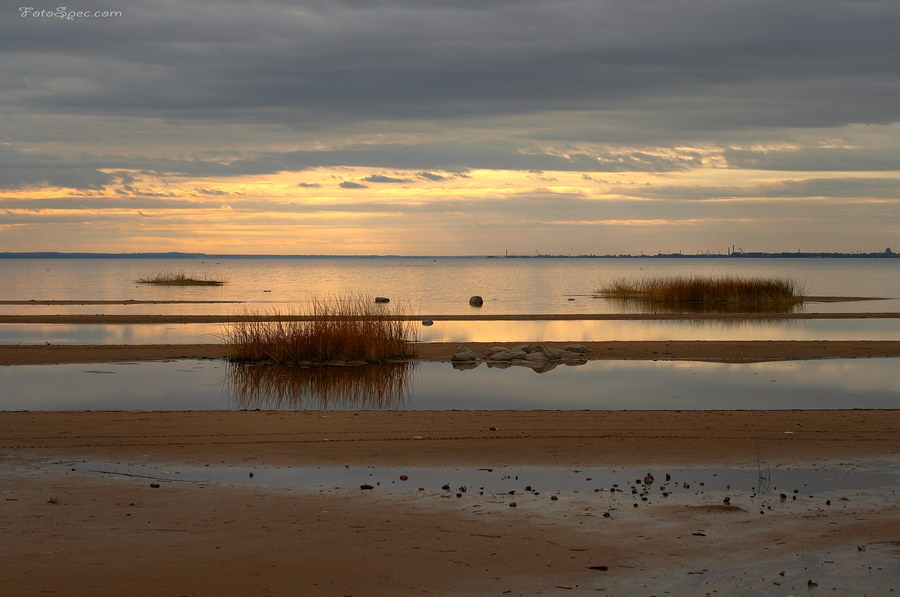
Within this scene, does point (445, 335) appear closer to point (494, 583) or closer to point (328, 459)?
point (328, 459)

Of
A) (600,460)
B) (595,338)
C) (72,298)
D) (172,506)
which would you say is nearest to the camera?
(172,506)

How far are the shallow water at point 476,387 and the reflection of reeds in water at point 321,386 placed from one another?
0.02 meters

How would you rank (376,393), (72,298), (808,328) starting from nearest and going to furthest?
(376,393) → (808,328) → (72,298)

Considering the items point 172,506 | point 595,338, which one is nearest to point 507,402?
point 172,506

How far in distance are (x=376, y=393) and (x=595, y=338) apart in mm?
15181

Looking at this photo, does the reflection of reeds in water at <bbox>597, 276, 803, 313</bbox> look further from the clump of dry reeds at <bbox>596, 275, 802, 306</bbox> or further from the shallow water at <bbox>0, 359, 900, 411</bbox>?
the shallow water at <bbox>0, 359, 900, 411</bbox>

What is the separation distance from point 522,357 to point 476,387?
5.82 meters

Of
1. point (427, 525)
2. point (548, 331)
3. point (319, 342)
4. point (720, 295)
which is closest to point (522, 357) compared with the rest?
point (319, 342)

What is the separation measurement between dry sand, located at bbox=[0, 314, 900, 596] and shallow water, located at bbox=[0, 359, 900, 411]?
8.38 feet

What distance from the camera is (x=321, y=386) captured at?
2023 centimetres

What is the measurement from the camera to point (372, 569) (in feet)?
25.0

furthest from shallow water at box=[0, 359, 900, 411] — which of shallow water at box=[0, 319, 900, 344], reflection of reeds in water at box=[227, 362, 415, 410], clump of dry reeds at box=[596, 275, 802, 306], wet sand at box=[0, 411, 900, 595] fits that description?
clump of dry reeds at box=[596, 275, 802, 306]

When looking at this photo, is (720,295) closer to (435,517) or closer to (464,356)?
(464,356)

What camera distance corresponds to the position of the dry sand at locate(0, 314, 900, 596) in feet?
24.1
